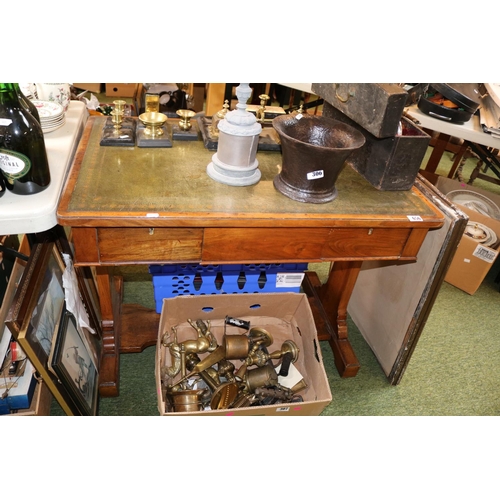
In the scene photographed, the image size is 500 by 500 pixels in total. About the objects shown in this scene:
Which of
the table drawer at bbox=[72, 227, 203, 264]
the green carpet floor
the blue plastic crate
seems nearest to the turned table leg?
the green carpet floor

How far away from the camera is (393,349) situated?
1.70 m

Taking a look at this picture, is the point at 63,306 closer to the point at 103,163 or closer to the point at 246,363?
the point at 103,163

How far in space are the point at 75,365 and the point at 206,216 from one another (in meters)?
0.67

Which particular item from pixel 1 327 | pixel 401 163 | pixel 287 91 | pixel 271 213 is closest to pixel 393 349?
pixel 401 163

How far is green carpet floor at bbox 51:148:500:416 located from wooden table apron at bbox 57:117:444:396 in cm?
65

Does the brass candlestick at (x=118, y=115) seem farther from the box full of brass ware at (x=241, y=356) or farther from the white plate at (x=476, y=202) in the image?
the white plate at (x=476, y=202)

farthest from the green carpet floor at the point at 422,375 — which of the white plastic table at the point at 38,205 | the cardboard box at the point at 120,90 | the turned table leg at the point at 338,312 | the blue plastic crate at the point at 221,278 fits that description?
the cardboard box at the point at 120,90

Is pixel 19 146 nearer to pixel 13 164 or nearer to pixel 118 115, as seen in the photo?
pixel 13 164

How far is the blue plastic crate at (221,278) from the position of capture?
166cm

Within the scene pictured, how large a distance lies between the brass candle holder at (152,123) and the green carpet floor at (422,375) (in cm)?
86

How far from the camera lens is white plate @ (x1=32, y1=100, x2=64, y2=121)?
1.35 meters

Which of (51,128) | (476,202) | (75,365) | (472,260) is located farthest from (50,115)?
(476,202)

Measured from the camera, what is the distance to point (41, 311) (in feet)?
3.90

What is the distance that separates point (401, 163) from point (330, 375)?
3.00ft
